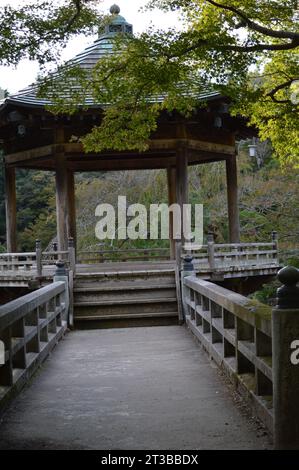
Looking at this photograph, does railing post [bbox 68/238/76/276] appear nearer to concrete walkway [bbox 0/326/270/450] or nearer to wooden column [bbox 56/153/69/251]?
wooden column [bbox 56/153/69/251]

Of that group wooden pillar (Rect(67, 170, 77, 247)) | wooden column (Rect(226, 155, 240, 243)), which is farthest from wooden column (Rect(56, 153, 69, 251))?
wooden column (Rect(226, 155, 240, 243))

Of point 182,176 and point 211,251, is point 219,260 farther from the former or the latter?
point 182,176

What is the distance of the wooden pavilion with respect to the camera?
14.4 metres

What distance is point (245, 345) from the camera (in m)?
5.17

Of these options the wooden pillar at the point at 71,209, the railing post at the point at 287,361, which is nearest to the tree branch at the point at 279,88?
the railing post at the point at 287,361

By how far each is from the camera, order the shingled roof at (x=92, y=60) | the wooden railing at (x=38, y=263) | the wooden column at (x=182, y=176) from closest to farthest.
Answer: the wooden railing at (x=38, y=263) → the shingled roof at (x=92, y=60) → the wooden column at (x=182, y=176)

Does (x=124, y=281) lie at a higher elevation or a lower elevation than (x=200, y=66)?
lower

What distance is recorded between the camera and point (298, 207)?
71.4 feet

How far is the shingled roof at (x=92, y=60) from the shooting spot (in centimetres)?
1369

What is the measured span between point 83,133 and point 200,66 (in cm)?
603

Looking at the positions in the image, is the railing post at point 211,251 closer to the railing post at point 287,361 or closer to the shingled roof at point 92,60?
the shingled roof at point 92,60

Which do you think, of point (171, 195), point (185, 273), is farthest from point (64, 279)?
point (171, 195)
